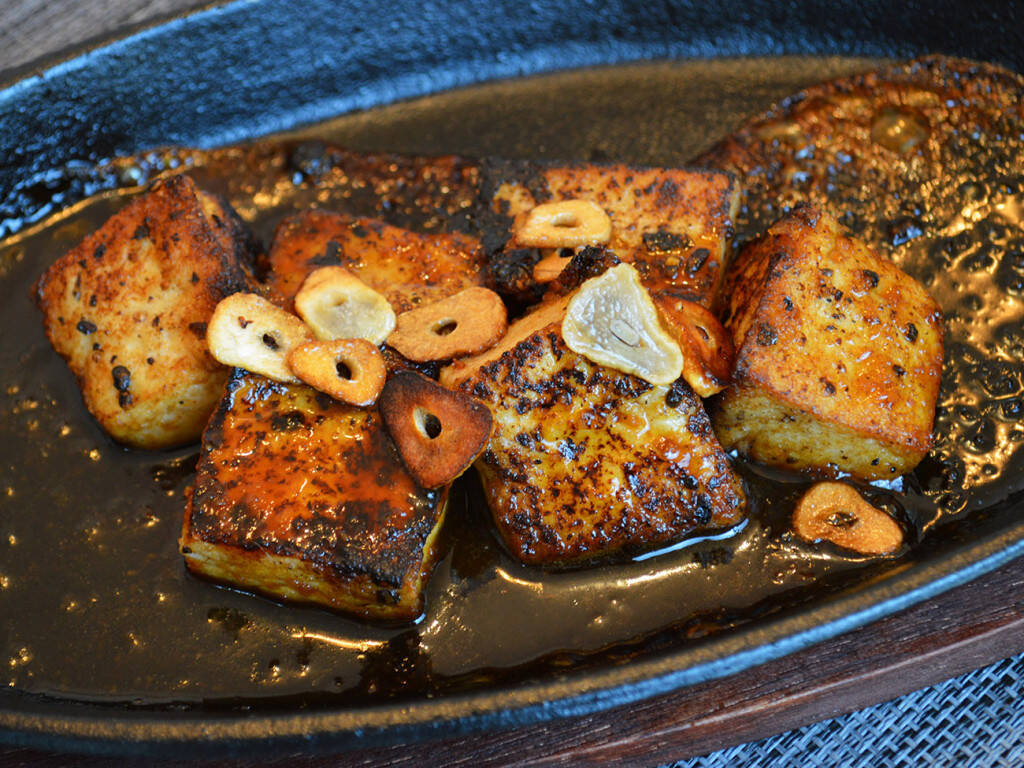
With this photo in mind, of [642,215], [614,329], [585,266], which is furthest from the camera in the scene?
[642,215]

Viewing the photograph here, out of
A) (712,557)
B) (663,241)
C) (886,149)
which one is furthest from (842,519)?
(886,149)

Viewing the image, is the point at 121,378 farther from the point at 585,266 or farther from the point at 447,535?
the point at 585,266

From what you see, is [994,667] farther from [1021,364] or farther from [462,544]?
[462,544]

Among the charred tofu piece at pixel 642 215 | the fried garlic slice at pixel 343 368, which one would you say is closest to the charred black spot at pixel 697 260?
the charred tofu piece at pixel 642 215

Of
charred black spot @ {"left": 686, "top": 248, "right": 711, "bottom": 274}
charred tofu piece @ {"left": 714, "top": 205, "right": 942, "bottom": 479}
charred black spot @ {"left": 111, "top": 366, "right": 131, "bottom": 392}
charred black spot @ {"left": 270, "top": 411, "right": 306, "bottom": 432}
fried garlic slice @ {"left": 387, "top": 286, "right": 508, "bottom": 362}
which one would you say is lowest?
charred tofu piece @ {"left": 714, "top": 205, "right": 942, "bottom": 479}

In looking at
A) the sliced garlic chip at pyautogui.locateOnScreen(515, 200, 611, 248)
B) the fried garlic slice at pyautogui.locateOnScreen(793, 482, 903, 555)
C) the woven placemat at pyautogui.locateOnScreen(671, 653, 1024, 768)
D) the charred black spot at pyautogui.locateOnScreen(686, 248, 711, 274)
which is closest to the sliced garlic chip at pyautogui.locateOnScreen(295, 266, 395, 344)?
the sliced garlic chip at pyautogui.locateOnScreen(515, 200, 611, 248)

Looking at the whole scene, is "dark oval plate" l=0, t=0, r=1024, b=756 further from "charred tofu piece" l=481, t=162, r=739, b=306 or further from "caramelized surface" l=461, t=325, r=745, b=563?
"charred tofu piece" l=481, t=162, r=739, b=306

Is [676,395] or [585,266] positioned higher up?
[585,266]
